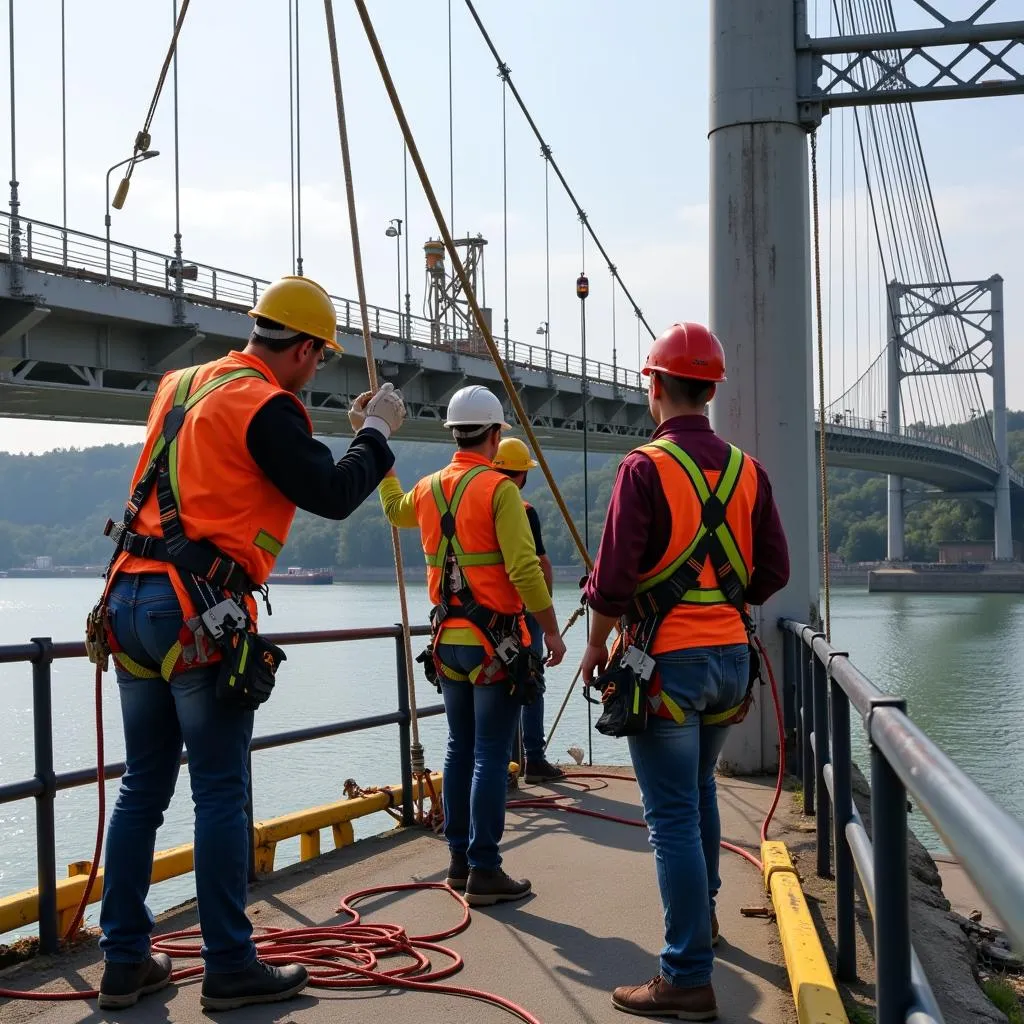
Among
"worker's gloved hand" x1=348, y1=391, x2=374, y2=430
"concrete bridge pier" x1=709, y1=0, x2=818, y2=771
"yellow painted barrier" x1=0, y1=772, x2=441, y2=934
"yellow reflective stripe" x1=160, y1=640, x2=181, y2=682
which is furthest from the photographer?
"concrete bridge pier" x1=709, y1=0, x2=818, y2=771

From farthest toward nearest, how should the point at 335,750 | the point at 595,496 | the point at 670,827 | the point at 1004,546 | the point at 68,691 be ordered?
1. the point at 1004,546
2. the point at 595,496
3. the point at 68,691
4. the point at 335,750
5. the point at 670,827

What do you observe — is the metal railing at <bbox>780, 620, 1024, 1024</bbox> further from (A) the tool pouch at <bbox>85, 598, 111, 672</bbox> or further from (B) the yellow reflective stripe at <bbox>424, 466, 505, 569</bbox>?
A: (A) the tool pouch at <bbox>85, 598, 111, 672</bbox>

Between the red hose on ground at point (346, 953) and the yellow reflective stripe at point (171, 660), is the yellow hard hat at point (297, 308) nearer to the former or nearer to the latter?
the yellow reflective stripe at point (171, 660)

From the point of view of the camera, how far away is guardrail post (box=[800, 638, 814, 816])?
5496 mm

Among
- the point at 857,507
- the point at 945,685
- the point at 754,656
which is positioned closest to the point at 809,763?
the point at 754,656

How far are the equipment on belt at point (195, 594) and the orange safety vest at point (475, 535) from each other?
129 centimetres

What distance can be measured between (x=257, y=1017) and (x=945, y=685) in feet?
80.0

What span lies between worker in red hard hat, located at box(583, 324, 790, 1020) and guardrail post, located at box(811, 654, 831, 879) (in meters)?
0.93

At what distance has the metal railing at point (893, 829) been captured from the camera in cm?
104

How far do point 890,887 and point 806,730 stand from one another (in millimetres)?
3570

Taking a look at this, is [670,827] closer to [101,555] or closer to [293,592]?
[293,592]

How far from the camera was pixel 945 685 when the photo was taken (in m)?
25.6

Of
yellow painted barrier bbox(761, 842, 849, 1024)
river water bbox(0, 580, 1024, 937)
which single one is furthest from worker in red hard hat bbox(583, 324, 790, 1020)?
river water bbox(0, 580, 1024, 937)

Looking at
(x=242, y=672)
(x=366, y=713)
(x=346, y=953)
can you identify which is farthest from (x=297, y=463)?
(x=366, y=713)
